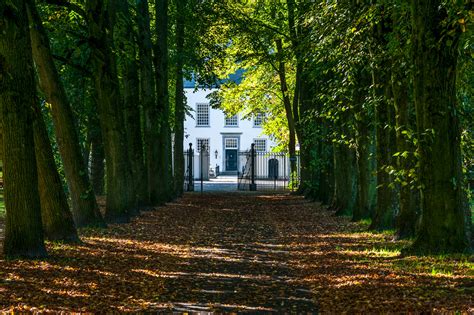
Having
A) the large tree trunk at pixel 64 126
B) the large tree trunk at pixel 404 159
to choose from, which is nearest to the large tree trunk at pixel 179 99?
the large tree trunk at pixel 64 126

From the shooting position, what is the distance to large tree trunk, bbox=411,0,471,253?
1163 centimetres

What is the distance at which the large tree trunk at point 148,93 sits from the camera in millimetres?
23641

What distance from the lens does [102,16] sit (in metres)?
18.0

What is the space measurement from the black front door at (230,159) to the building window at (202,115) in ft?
11.9

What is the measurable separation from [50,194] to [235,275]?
14.3 feet

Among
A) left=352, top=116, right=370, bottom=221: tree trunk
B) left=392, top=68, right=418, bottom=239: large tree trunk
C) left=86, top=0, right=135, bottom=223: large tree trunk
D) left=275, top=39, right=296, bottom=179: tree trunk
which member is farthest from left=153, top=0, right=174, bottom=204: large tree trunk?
left=392, top=68, right=418, bottom=239: large tree trunk

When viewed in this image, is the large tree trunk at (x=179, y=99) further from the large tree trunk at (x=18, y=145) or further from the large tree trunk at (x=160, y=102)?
the large tree trunk at (x=18, y=145)

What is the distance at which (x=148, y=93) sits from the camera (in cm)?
2484

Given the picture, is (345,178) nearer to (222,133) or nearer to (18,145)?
(18,145)

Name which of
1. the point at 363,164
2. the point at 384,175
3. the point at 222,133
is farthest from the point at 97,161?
the point at 222,133

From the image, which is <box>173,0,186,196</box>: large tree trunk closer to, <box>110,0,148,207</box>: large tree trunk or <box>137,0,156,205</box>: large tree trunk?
<box>137,0,156,205</box>: large tree trunk

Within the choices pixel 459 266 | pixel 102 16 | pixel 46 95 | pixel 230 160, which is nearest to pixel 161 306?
pixel 459 266

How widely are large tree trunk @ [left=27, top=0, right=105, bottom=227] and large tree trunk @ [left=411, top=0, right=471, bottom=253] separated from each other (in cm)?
724

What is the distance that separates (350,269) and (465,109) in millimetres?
5460
